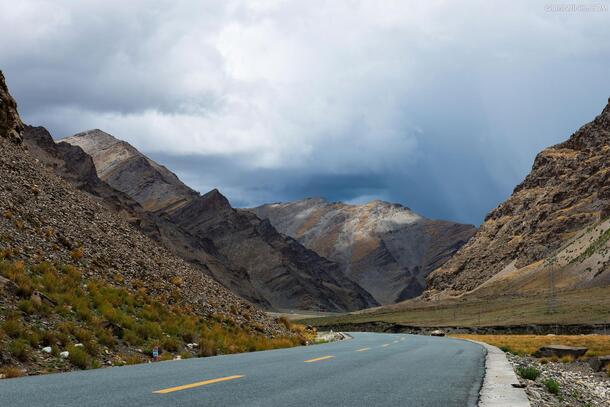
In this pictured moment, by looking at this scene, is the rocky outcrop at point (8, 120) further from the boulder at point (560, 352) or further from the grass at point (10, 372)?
the boulder at point (560, 352)

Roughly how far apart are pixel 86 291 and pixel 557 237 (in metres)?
166

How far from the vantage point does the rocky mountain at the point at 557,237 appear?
140000 millimetres

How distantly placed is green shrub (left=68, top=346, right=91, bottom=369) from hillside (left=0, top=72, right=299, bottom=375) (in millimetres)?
36

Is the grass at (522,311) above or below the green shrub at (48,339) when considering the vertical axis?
Result: below

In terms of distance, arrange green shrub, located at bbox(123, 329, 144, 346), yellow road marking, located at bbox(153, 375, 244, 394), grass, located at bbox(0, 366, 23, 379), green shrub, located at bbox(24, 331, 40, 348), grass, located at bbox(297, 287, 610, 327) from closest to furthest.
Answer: yellow road marking, located at bbox(153, 375, 244, 394), grass, located at bbox(0, 366, 23, 379), green shrub, located at bbox(24, 331, 40, 348), green shrub, located at bbox(123, 329, 144, 346), grass, located at bbox(297, 287, 610, 327)

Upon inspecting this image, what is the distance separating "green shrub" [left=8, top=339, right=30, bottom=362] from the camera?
14.9 meters

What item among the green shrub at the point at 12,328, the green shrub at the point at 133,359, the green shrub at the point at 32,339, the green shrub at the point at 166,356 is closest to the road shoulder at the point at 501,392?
the green shrub at the point at 133,359

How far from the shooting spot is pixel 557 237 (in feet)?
554

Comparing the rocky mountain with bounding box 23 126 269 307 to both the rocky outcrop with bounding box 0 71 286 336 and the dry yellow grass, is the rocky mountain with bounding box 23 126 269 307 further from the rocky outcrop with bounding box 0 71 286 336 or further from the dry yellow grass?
the dry yellow grass

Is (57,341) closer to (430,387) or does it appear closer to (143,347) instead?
(143,347)

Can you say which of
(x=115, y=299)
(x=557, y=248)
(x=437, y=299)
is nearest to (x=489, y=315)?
(x=557, y=248)

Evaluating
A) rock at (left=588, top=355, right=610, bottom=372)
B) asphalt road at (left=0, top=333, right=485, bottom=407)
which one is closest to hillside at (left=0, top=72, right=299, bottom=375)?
asphalt road at (left=0, top=333, right=485, bottom=407)

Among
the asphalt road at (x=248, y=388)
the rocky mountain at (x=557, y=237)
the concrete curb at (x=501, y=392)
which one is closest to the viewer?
the asphalt road at (x=248, y=388)

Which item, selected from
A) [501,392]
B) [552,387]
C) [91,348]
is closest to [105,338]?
[91,348]
